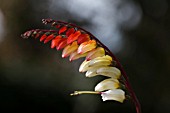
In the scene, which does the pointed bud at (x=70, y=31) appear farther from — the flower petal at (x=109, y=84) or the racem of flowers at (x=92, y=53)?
the flower petal at (x=109, y=84)

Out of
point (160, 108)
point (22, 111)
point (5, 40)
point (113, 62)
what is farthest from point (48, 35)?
point (5, 40)

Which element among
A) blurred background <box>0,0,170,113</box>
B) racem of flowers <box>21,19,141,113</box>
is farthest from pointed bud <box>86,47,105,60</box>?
blurred background <box>0,0,170,113</box>

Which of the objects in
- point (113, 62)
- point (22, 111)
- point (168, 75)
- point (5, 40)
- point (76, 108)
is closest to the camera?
point (113, 62)

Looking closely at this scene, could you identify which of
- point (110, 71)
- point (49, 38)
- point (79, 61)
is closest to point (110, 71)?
point (110, 71)

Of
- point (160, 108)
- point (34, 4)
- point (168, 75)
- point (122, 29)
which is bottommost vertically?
point (160, 108)

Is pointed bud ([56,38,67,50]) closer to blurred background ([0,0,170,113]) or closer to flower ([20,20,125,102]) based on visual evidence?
flower ([20,20,125,102])

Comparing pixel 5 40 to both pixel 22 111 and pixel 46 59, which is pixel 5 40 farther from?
pixel 22 111
